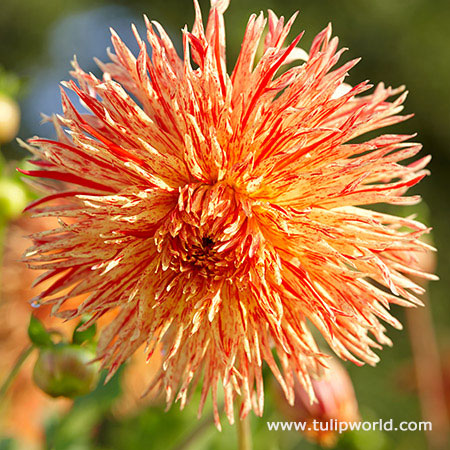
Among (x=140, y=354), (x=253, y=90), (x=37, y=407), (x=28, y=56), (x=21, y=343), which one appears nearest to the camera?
(x=253, y=90)

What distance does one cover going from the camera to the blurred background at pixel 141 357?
1.12 m

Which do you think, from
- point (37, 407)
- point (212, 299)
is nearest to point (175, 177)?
point (212, 299)

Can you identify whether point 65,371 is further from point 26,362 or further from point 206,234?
point 26,362

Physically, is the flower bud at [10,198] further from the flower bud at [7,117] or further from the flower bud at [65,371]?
the flower bud at [65,371]

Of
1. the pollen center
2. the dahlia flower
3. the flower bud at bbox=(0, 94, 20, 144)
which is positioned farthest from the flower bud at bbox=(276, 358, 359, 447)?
the flower bud at bbox=(0, 94, 20, 144)

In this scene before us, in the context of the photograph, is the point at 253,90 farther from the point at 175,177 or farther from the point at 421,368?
the point at 421,368

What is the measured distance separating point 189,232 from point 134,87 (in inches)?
8.8

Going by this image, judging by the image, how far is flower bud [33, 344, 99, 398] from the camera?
33.7 inches

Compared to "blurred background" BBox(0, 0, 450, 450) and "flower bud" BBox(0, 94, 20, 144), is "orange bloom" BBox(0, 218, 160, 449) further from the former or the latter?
"flower bud" BBox(0, 94, 20, 144)

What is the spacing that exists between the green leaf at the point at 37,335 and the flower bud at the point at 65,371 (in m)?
0.01

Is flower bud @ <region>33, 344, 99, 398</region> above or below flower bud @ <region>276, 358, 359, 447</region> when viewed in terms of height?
below

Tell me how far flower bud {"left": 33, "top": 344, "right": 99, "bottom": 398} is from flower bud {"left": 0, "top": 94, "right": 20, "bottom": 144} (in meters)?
0.51

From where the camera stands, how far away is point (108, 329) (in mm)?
845

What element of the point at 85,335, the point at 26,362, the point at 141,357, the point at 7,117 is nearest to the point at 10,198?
the point at 7,117
